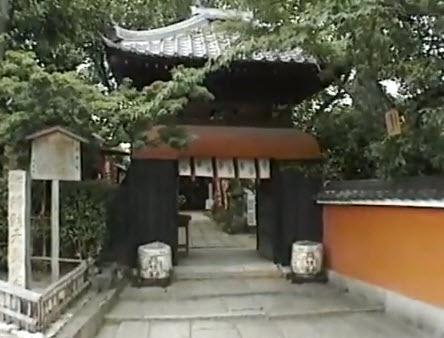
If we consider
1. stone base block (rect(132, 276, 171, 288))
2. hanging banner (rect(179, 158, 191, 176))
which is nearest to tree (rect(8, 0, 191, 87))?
hanging banner (rect(179, 158, 191, 176))

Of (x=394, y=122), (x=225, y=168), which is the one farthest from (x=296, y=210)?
(x=394, y=122)

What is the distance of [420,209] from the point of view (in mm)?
7117

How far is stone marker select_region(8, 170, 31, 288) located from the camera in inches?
255

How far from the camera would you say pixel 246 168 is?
10.6m

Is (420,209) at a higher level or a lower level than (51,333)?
higher

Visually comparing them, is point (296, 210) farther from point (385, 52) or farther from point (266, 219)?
point (385, 52)

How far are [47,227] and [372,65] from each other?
532cm

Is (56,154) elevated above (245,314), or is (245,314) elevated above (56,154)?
(56,154)

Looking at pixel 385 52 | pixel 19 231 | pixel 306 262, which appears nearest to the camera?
pixel 19 231

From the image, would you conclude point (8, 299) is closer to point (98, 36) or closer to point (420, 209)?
point (420, 209)

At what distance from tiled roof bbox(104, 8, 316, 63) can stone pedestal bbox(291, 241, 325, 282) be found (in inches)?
126

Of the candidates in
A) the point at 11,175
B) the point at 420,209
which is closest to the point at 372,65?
the point at 420,209

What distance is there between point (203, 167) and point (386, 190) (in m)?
3.56

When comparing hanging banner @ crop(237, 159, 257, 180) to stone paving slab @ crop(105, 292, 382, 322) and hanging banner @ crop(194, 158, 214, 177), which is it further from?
stone paving slab @ crop(105, 292, 382, 322)
